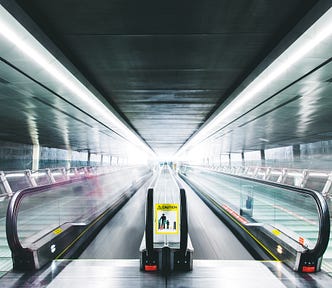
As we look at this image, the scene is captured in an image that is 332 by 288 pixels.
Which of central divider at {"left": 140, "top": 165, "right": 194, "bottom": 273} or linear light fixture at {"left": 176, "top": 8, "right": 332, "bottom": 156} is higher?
linear light fixture at {"left": 176, "top": 8, "right": 332, "bottom": 156}

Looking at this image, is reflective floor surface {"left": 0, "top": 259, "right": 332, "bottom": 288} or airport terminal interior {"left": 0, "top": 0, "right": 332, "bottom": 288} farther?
airport terminal interior {"left": 0, "top": 0, "right": 332, "bottom": 288}

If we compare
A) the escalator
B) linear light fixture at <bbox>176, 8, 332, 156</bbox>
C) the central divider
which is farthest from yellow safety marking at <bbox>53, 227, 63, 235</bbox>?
linear light fixture at <bbox>176, 8, 332, 156</bbox>

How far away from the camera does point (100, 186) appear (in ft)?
32.5

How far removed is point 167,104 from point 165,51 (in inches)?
165

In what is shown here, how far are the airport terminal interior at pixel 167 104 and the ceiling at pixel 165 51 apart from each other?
1.1 inches

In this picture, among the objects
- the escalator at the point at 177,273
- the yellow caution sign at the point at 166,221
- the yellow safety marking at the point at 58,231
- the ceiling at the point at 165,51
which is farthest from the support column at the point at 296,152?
the yellow safety marking at the point at 58,231

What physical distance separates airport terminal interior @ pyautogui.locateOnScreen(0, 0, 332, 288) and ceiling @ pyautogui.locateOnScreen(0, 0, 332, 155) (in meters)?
0.03

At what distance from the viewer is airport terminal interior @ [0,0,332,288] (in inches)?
135

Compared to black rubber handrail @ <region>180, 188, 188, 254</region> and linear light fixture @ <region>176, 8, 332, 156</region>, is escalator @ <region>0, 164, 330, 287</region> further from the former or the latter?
linear light fixture @ <region>176, 8, 332, 156</region>

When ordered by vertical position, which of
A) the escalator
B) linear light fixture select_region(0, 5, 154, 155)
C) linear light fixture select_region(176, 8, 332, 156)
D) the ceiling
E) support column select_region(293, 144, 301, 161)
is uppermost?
the ceiling

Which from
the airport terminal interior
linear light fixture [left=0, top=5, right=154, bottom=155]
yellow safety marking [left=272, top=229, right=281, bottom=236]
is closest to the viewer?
the airport terminal interior

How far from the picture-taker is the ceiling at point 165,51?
11.5ft

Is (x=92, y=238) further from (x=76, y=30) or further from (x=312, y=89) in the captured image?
(x=312, y=89)

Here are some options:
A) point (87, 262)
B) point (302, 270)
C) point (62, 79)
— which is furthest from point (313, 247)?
point (62, 79)
